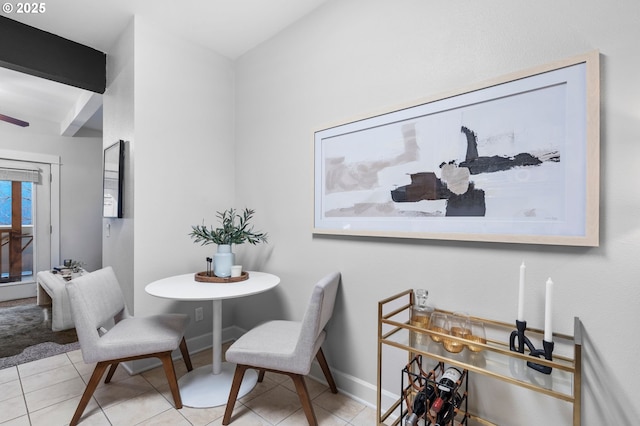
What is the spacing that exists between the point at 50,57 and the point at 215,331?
8.38 feet

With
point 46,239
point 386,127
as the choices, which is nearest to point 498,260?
point 386,127

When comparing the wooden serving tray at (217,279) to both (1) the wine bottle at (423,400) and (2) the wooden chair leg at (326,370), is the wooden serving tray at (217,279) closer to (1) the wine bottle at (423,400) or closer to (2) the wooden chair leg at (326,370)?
(2) the wooden chair leg at (326,370)

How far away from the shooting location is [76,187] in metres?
4.69

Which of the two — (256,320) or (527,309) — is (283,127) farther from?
(527,309)

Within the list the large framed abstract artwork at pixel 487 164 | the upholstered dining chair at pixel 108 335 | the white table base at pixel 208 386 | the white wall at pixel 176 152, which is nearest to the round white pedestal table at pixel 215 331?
the white table base at pixel 208 386

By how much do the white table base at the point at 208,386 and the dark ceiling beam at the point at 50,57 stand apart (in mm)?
2568

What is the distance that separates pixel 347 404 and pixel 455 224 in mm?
1235

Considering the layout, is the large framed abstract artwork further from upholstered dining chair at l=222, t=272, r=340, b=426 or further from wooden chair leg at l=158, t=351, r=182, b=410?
wooden chair leg at l=158, t=351, r=182, b=410

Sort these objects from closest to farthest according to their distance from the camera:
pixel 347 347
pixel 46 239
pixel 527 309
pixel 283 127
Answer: pixel 527 309
pixel 347 347
pixel 283 127
pixel 46 239

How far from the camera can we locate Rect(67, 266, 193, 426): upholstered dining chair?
1.60 m

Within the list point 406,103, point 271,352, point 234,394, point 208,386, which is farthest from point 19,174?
point 406,103

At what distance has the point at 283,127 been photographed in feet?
7.53

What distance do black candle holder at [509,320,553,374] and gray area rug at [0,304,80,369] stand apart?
127 inches

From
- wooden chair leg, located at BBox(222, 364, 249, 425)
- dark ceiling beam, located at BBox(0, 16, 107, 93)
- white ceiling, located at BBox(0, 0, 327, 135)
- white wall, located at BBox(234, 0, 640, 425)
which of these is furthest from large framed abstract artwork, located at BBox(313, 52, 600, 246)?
dark ceiling beam, located at BBox(0, 16, 107, 93)
